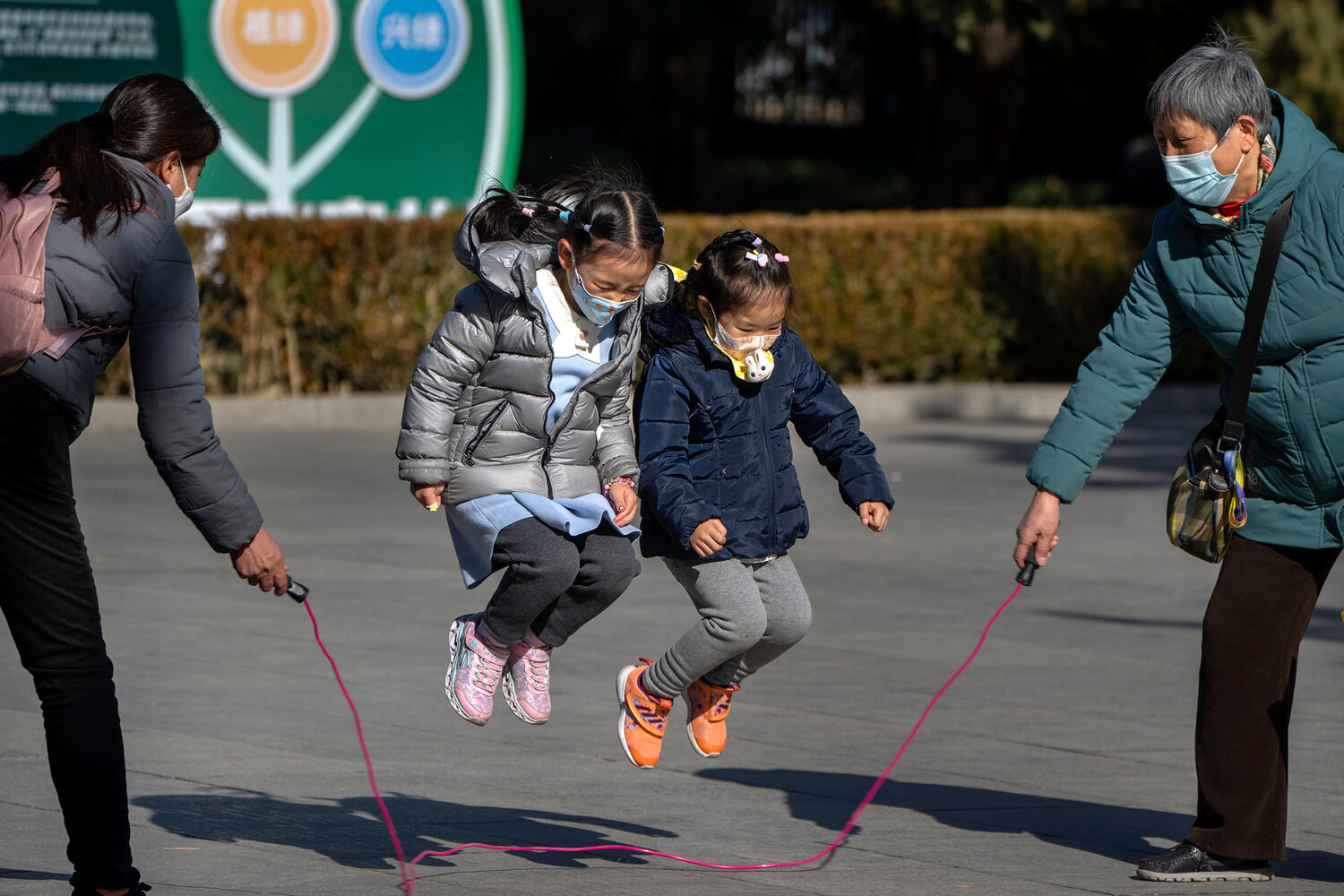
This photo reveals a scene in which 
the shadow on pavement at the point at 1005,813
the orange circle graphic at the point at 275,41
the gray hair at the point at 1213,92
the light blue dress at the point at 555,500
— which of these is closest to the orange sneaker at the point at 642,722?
the light blue dress at the point at 555,500

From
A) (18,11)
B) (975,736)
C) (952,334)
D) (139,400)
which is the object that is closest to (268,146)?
(18,11)

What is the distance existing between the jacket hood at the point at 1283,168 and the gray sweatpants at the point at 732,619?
1349 mm

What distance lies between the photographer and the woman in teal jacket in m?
4.44

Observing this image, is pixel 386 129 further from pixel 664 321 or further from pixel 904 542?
pixel 664 321

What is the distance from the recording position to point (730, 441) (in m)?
4.78

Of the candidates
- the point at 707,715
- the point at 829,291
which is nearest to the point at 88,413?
the point at 707,715

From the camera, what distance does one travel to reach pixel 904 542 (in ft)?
33.2

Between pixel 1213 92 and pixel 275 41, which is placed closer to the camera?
pixel 1213 92

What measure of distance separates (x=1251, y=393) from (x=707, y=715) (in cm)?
157

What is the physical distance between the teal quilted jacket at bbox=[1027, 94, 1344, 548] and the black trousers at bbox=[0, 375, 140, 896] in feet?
7.26

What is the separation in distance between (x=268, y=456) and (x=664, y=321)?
26.6 ft

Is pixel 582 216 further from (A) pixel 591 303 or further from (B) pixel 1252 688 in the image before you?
(B) pixel 1252 688

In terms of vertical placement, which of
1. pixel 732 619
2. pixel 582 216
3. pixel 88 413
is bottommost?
pixel 732 619

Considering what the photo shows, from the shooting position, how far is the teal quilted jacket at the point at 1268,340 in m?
4.45
